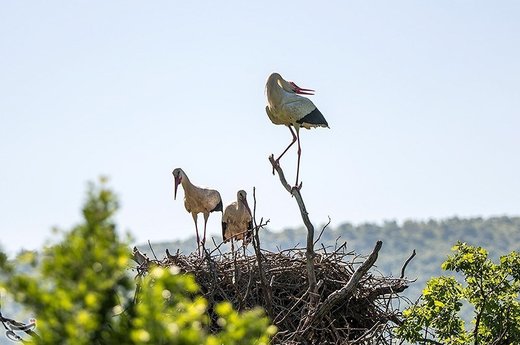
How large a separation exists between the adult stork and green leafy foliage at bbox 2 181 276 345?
28.9 ft

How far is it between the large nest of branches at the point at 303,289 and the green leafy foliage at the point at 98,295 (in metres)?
5.01

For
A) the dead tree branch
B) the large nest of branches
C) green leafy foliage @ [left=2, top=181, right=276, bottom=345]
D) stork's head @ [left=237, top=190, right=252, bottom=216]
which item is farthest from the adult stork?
green leafy foliage @ [left=2, top=181, right=276, bottom=345]

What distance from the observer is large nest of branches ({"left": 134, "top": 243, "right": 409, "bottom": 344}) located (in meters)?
8.67

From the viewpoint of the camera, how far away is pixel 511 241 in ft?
618

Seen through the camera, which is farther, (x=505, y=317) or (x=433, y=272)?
(x=433, y=272)

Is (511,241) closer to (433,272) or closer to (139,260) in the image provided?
(433,272)

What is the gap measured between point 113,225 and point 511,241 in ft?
623

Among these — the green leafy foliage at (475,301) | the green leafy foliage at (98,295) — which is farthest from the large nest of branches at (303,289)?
the green leafy foliage at (98,295)

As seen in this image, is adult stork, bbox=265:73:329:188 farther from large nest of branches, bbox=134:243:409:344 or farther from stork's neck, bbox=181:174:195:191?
large nest of branches, bbox=134:243:409:344

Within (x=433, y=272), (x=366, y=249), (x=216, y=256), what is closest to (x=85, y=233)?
(x=216, y=256)

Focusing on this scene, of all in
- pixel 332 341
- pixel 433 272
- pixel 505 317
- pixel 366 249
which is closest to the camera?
pixel 332 341

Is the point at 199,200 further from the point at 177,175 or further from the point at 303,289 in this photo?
the point at 303,289

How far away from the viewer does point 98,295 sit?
11.2 ft

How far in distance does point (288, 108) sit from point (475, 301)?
3702 millimetres
